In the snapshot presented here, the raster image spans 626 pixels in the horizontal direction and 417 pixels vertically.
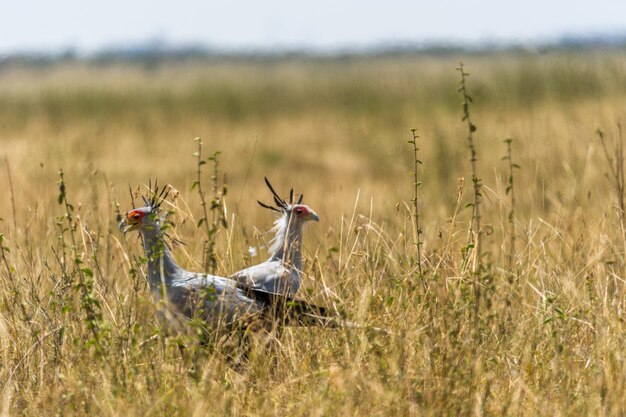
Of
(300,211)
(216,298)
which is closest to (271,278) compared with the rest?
(300,211)

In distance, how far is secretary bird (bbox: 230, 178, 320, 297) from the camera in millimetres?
4520

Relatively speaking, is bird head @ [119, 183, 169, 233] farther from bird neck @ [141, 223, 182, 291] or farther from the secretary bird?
the secretary bird

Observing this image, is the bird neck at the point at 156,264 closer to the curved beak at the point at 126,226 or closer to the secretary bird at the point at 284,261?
the curved beak at the point at 126,226

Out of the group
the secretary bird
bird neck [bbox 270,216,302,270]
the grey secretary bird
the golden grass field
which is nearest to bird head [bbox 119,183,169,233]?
the grey secretary bird

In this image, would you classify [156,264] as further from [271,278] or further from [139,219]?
[271,278]

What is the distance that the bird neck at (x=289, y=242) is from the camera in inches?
183

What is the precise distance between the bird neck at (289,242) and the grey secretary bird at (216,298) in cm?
33

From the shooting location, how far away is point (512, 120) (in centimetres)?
1482

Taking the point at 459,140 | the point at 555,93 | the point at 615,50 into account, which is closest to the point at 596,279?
the point at 459,140

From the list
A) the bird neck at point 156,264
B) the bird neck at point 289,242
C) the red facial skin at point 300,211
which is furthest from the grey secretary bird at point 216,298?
the red facial skin at point 300,211

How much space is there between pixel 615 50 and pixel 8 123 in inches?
455

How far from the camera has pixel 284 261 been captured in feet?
15.1

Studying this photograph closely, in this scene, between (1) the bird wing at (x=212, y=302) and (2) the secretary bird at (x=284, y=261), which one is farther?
(2) the secretary bird at (x=284, y=261)

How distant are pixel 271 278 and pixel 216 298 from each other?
52 centimetres
